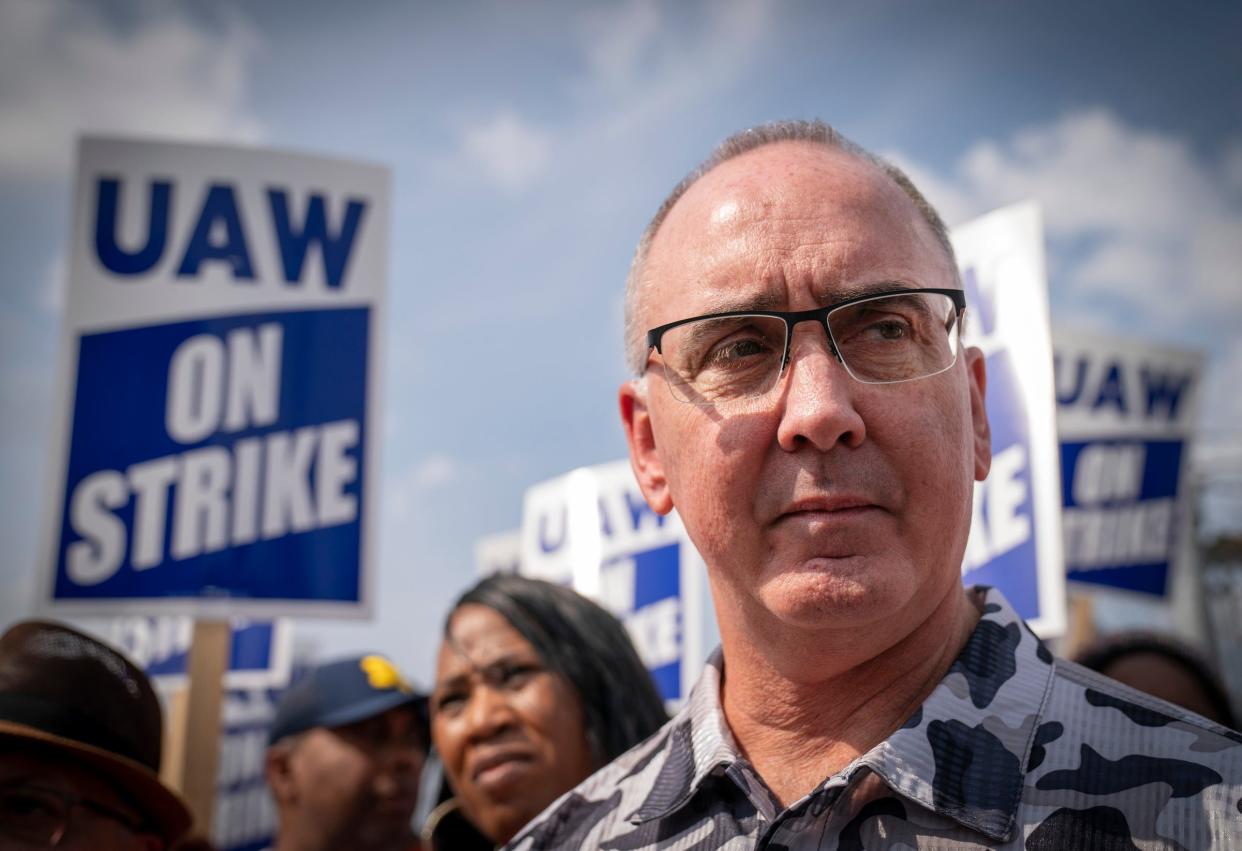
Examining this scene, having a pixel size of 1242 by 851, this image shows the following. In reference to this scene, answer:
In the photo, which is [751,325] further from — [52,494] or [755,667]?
[52,494]

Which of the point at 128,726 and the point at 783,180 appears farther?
the point at 128,726

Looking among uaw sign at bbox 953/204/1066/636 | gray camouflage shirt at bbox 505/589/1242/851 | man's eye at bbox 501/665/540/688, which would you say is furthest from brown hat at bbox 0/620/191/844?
uaw sign at bbox 953/204/1066/636

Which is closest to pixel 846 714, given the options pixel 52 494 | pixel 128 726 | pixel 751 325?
pixel 751 325

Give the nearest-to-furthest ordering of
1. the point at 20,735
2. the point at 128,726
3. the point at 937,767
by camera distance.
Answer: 1. the point at 937,767
2. the point at 20,735
3. the point at 128,726

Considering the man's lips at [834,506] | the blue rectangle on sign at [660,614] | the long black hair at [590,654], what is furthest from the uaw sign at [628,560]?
the man's lips at [834,506]

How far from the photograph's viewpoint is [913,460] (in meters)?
1.39

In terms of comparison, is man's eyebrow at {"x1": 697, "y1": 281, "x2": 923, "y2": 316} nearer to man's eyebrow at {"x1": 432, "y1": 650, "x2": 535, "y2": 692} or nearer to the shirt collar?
the shirt collar

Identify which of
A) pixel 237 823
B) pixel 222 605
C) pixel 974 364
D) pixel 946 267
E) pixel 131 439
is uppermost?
pixel 946 267

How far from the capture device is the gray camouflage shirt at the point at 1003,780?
1.22m

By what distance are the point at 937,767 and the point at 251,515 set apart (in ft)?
11.1

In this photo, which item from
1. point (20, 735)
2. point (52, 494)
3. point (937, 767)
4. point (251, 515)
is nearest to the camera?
point (937, 767)

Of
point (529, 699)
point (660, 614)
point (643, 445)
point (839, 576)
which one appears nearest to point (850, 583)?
point (839, 576)

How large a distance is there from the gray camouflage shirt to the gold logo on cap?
8.24 feet

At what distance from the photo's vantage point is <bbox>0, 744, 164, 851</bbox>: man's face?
6.64 ft
